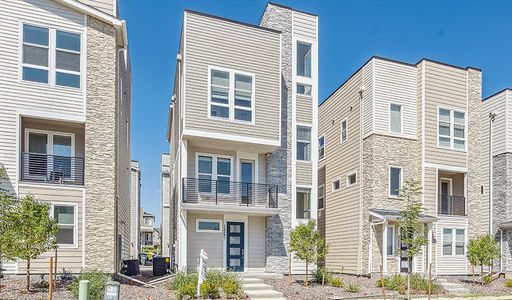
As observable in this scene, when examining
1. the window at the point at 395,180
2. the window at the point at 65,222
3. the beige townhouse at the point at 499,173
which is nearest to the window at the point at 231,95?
the window at the point at 65,222

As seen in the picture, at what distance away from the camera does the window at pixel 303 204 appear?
62.7 feet

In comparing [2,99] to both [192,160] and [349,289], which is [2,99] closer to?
[192,160]

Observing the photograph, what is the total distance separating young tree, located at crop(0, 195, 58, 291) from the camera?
11203 mm

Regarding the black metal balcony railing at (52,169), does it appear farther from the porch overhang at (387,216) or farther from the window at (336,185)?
the window at (336,185)

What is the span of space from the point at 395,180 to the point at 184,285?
40.8 feet

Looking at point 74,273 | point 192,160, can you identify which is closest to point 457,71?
point 192,160

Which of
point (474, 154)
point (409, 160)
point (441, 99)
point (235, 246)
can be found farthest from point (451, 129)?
point (235, 246)

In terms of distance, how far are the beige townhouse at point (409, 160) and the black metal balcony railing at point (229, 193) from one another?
5.46 m

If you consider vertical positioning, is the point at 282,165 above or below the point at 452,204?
above

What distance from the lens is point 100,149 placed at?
15.0 meters

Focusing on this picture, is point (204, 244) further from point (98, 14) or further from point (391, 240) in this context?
point (98, 14)

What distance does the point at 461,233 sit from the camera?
2105cm

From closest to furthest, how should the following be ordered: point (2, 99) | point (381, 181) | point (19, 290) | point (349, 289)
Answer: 1. point (19, 290)
2. point (2, 99)
3. point (349, 289)
4. point (381, 181)

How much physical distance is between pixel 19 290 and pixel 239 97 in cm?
1074
